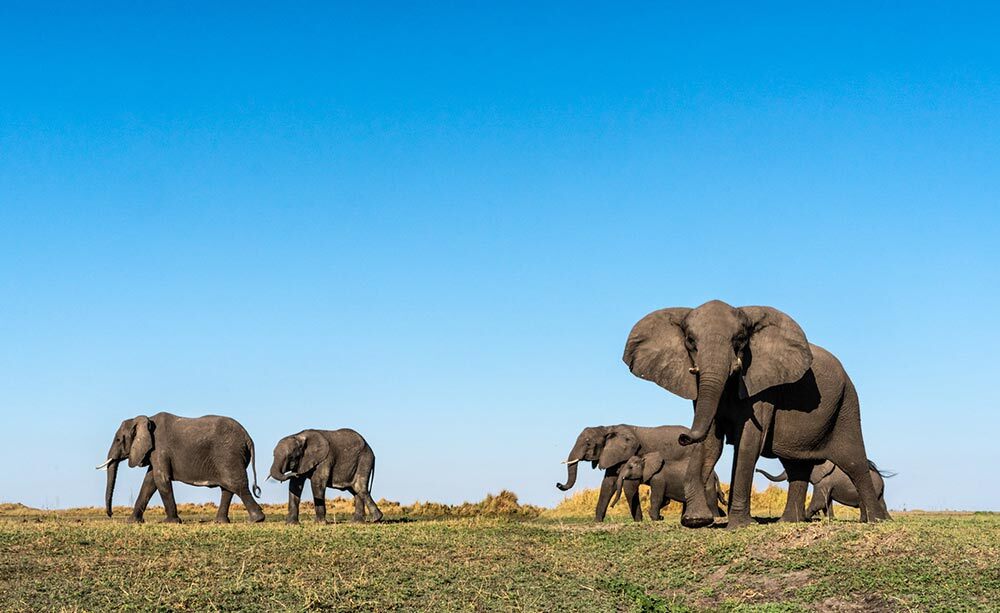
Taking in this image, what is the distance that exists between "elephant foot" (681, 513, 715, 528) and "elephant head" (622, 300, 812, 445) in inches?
58.4

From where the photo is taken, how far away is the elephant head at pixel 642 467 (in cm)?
3027

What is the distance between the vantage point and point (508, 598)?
13.5 meters

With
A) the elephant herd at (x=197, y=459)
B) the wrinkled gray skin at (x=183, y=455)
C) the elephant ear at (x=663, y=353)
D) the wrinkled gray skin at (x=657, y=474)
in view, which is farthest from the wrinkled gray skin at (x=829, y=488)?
the wrinkled gray skin at (x=183, y=455)

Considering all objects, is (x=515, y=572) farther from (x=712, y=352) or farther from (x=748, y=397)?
(x=748, y=397)

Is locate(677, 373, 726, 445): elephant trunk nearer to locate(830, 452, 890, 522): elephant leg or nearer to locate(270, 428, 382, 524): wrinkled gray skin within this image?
locate(830, 452, 890, 522): elephant leg

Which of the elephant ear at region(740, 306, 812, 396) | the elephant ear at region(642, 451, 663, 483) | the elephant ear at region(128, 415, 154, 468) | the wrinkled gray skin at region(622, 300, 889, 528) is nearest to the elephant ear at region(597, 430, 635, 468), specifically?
the elephant ear at region(642, 451, 663, 483)

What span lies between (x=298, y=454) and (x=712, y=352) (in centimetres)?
1446

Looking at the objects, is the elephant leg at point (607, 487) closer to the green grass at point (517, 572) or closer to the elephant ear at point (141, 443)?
the green grass at point (517, 572)

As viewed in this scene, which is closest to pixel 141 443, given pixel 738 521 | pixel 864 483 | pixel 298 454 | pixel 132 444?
pixel 132 444

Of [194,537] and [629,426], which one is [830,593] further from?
[629,426]

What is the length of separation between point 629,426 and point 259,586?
64.6 ft

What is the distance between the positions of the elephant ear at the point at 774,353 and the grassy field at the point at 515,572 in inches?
110

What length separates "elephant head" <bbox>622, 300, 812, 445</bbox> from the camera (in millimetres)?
18297

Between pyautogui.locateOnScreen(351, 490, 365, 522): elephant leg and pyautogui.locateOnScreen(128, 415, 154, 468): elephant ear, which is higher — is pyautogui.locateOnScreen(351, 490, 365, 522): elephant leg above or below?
below
